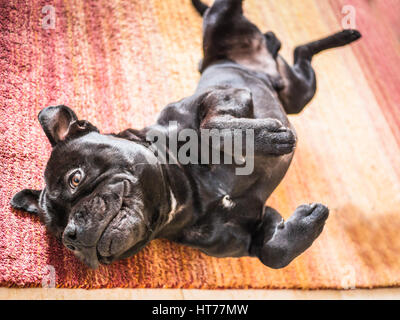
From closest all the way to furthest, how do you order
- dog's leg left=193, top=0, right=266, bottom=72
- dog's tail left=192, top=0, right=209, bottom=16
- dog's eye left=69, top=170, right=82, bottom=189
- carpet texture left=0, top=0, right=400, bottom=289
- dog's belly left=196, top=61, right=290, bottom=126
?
dog's eye left=69, top=170, right=82, bottom=189, carpet texture left=0, top=0, right=400, bottom=289, dog's belly left=196, top=61, right=290, bottom=126, dog's leg left=193, top=0, right=266, bottom=72, dog's tail left=192, top=0, right=209, bottom=16

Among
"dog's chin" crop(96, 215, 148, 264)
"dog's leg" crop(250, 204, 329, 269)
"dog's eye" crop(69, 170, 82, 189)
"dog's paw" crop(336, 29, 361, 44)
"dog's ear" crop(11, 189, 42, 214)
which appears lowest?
"dog's leg" crop(250, 204, 329, 269)

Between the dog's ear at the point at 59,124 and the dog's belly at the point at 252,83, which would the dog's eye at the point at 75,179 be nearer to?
the dog's ear at the point at 59,124

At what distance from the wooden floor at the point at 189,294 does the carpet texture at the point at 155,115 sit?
3cm

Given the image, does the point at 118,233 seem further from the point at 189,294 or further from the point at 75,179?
the point at 189,294

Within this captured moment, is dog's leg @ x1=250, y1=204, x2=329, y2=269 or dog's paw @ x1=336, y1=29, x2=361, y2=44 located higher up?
dog's paw @ x1=336, y1=29, x2=361, y2=44

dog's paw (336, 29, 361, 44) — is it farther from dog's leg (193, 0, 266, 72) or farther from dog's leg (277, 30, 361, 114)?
dog's leg (193, 0, 266, 72)

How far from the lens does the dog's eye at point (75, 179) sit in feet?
4.84

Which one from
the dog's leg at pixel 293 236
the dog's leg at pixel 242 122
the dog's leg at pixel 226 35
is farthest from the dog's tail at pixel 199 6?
the dog's leg at pixel 293 236

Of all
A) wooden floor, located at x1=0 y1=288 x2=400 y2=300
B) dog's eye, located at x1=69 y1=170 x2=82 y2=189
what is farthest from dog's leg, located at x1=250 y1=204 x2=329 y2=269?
dog's eye, located at x1=69 y1=170 x2=82 y2=189

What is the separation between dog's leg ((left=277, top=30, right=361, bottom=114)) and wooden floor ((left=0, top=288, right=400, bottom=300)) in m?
1.03

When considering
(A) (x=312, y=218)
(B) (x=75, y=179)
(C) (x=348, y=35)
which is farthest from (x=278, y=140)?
(C) (x=348, y=35)

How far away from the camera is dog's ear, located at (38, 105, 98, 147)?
1.60 metres

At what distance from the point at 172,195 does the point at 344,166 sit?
1.47 m
